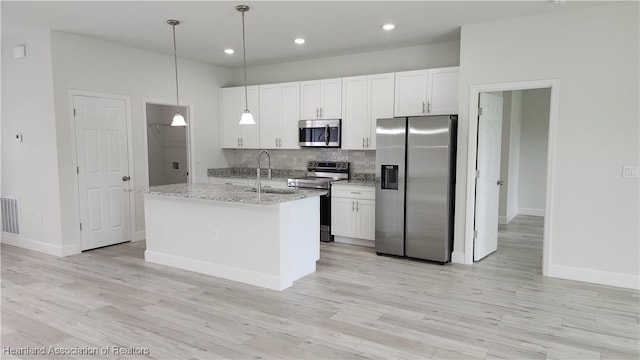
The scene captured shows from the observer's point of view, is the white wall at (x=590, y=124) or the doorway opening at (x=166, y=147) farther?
the doorway opening at (x=166, y=147)

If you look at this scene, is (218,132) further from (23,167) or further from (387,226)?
A: (387,226)

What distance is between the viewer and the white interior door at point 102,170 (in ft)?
17.5

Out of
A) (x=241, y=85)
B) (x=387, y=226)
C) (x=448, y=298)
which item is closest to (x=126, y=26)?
(x=241, y=85)

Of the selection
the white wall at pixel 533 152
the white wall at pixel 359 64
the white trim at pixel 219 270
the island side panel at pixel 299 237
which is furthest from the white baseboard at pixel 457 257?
the white wall at pixel 533 152

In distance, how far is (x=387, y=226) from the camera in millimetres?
5191

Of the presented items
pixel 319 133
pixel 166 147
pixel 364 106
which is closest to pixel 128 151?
pixel 166 147

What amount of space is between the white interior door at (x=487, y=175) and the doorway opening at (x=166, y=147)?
4.50 meters

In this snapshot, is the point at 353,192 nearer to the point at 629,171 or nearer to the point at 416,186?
the point at 416,186

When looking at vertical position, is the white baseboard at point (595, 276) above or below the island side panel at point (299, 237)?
below

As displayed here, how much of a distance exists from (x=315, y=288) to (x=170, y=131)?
4.13 meters

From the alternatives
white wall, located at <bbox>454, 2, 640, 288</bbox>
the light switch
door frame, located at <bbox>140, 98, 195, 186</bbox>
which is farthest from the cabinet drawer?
the light switch

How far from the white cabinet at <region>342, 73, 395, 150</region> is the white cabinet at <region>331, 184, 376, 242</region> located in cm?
69

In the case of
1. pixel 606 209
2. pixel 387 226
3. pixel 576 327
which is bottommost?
pixel 576 327

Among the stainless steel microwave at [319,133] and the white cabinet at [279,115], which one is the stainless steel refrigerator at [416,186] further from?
the white cabinet at [279,115]
